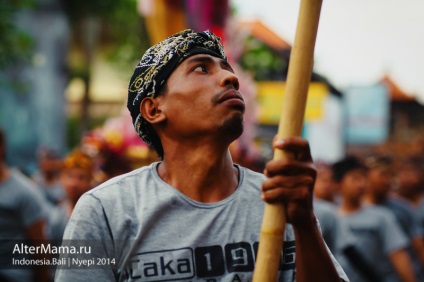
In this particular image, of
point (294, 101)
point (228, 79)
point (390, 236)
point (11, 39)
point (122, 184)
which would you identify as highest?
point (11, 39)

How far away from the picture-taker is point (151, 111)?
3002 millimetres

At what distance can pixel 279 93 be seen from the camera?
97.0ft

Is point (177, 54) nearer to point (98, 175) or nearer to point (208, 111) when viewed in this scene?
point (208, 111)

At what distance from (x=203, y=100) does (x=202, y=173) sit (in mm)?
257

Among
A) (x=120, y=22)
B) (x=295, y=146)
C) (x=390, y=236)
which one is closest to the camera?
(x=295, y=146)

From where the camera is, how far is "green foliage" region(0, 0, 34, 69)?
45.2 ft

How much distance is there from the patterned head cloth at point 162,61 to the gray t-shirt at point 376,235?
538cm

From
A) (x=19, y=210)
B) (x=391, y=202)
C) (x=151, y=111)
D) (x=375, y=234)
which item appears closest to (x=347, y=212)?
(x=375, y=234)

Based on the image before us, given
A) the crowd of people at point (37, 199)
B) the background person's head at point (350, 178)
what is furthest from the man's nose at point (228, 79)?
the background person's head at point (350, 178)

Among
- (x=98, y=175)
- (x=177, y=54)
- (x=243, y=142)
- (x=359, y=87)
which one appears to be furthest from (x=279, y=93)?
(x=177, y=54)

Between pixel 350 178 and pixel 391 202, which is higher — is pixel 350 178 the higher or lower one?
the higher one

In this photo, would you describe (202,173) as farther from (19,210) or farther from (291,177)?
(19,210)

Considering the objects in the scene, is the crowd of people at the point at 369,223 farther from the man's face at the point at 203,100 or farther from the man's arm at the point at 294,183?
the man's arm at the point at 294,183

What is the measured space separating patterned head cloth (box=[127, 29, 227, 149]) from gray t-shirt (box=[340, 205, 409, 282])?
5.38 m
